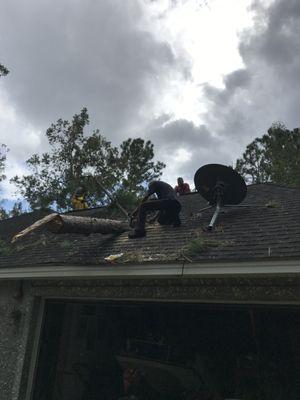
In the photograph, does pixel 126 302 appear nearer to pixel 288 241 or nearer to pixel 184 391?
pixel 184 391

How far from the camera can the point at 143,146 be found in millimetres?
32406

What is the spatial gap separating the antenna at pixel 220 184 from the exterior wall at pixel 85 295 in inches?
88.7

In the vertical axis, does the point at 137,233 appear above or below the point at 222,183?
below

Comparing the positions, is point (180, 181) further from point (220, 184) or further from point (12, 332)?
point (12, 332)

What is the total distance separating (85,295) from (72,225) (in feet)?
3.68

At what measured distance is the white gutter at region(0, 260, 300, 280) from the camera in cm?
421

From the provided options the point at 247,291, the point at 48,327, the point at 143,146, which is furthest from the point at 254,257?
the point at 143,146

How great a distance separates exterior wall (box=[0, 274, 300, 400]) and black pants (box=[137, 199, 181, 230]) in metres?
1.29

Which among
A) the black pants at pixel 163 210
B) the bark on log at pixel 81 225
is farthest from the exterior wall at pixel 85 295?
the black pants at pixel 163 210

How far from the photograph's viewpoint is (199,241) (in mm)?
5441

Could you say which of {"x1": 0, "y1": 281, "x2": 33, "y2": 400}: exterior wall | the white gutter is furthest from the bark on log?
{"x1": 0, "y1": 281, "x2": 33, "y2": 400}: exterior wall

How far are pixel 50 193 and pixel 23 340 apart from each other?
22.2 meters

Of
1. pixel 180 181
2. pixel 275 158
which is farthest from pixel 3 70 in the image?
pixel 275 158

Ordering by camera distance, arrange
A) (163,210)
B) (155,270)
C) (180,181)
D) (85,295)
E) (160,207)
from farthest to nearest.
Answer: (180,181)
(163,210)
(160,207)
(85,295)
(155,270)
